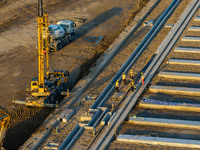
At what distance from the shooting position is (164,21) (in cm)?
4475

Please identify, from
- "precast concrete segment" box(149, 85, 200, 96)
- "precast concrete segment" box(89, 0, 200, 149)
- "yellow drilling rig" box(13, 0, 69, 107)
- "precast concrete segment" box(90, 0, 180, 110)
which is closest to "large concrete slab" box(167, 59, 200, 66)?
"precast concrete segment" box(89, 0, 200, 149)

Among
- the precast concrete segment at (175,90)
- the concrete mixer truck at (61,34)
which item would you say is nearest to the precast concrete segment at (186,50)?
the precast concrete segment at (175,90)

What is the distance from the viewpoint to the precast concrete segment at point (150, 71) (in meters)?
26.8

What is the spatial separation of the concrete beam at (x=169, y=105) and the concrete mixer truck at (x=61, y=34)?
43.6 ft

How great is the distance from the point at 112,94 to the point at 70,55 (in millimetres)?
9420

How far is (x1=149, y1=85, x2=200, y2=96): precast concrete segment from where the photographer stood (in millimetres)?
30953

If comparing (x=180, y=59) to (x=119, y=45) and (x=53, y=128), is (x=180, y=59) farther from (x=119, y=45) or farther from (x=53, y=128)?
(x=53, y=128)

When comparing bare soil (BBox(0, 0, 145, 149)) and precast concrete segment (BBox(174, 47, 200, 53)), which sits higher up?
precast concrete segment (BBox(174, 47, 200, 53))

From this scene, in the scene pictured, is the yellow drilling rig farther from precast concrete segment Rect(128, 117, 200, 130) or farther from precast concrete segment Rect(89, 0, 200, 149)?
precast concrete segment Rect(128, 117, 200, 130)

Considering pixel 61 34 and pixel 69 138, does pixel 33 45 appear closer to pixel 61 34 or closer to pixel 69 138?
pixel 61 34

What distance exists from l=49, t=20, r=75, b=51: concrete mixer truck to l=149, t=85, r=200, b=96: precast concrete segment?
12245mm

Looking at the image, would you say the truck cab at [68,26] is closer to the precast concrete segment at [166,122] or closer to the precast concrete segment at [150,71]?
the precast concrete segment at [150,71]

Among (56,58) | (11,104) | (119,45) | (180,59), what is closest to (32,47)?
(56,58)

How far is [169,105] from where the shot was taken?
29422 mm
